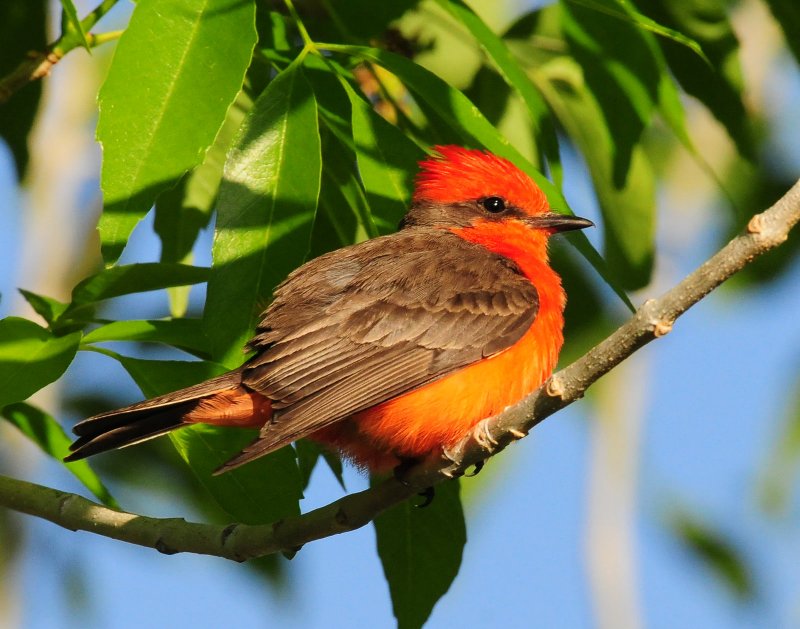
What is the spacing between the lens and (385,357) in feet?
14.6

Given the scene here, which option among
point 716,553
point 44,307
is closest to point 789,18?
point 44,307

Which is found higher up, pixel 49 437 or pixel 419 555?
pixel 49 437

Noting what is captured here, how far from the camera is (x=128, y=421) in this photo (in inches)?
162

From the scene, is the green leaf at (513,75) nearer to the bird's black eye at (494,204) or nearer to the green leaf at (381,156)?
the green leaf at (381,156)

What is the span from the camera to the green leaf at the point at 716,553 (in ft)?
24.0

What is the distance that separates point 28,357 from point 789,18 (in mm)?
2899

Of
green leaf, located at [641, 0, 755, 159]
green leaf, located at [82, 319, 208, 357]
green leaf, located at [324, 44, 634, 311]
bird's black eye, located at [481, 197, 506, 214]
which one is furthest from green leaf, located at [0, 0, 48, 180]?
green leaf, located at [641, 0, 755, 159]

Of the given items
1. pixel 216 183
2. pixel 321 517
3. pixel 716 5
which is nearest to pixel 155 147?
pixel 321 517

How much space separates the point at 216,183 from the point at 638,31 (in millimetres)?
1753

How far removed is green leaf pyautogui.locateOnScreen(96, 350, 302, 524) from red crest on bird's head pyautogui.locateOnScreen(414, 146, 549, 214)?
1.64 meters

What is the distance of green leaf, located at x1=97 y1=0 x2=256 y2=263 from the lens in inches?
135

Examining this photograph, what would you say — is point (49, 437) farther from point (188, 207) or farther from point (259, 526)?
point (188, 207)

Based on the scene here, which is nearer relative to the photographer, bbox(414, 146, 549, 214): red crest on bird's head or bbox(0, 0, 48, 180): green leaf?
bbox(0, 0, 48, 180): green leaf

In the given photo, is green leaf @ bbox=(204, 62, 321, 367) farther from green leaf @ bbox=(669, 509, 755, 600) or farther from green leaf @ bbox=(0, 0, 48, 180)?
green leaf @ bbox=(669, 509, 755, 600)
